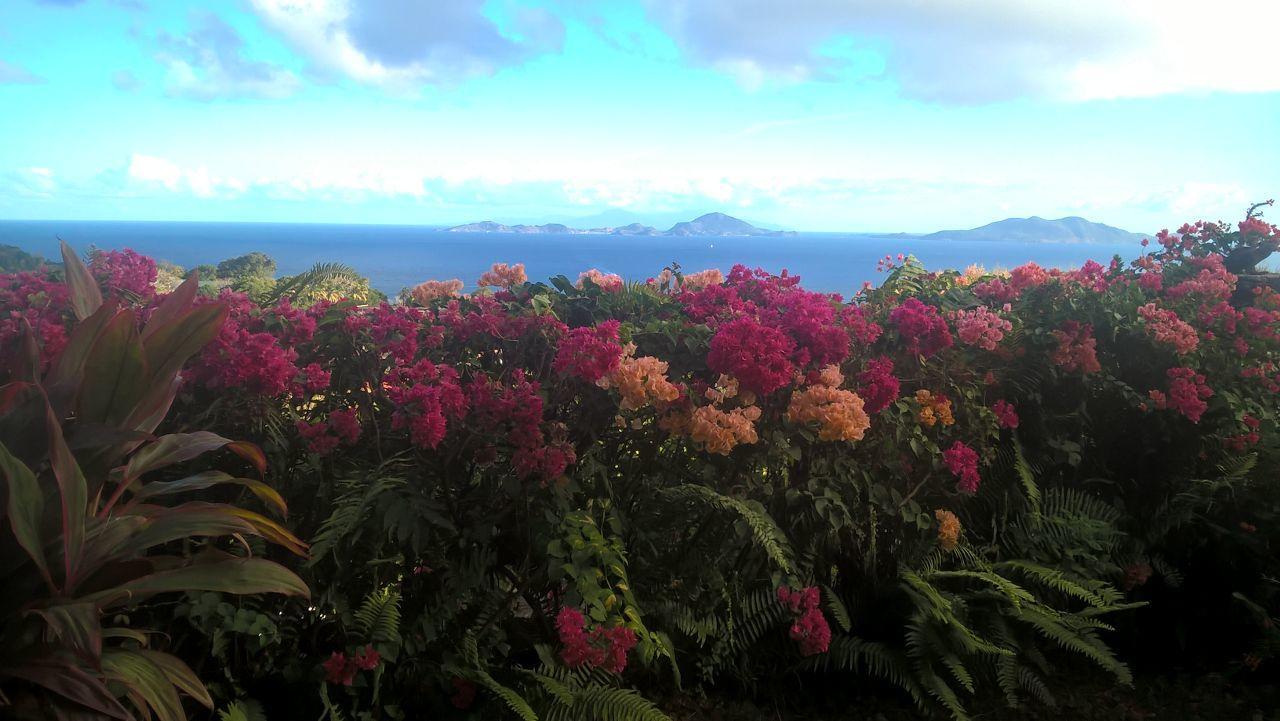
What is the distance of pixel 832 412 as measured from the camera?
2672mm

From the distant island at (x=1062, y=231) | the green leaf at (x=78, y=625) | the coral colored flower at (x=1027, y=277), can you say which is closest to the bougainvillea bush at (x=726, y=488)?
the coral colored flower at (x=1027, y=277)

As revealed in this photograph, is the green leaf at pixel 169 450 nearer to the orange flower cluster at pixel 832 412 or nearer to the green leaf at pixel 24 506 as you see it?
the green leaf at pixel 24 506

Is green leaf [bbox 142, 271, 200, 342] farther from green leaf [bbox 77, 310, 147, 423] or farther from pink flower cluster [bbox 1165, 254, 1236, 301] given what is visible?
pink flower cluster [bbox 1165, 254, 1236, 301]

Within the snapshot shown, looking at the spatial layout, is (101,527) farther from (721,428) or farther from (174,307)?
(721,428)

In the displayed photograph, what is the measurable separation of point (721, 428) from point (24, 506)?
6.32ft

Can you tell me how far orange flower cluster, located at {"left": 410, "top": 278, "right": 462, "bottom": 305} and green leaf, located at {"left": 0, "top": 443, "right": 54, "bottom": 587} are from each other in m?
1.75

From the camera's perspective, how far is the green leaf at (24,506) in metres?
1.76

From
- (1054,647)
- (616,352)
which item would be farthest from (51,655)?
(1054,647)

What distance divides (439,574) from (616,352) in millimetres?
962

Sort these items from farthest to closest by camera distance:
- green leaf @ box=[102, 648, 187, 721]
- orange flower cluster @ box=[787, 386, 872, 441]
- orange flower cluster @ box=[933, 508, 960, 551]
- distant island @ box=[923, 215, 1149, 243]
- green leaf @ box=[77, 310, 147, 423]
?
distant island @ box=[923, 215, 1149, 243]
orange flower cluster @ box=[933, 508, 960, 551]
orange flower cluster @ box=[787, 386, 872, 441]
green leaf @ box=[77, 310, 147, 423]
green leaf @ box=[102, 648, 187, 721]

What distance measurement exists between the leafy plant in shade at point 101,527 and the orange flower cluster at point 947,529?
2.35m

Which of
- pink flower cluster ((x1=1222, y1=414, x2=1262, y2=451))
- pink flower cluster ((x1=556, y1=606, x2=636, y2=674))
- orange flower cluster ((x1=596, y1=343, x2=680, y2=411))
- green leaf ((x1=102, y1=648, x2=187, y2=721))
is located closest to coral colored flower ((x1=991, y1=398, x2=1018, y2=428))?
pink flower cluster ((x1=1222, y1=414, x2=1262, y2=451))

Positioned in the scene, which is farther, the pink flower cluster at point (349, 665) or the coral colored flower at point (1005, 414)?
the coral colored flower at point (1005, 414)

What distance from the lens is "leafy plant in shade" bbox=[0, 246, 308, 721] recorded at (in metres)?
1.78
